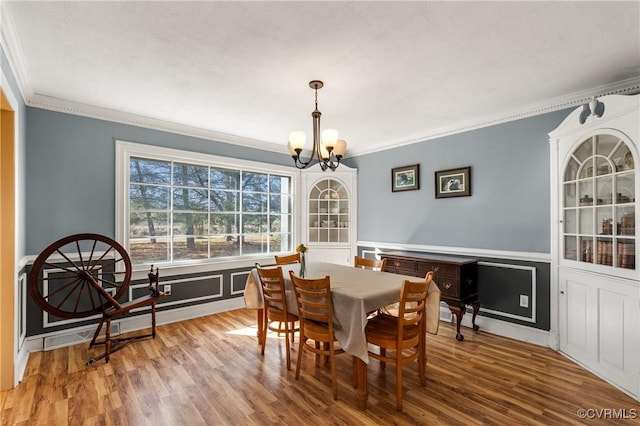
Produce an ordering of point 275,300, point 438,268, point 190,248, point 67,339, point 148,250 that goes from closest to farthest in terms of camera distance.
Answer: point 275,300
point 67,339
point 438,268
point 148,250
point 190,248

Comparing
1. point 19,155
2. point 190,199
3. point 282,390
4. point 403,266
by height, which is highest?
point 19,155

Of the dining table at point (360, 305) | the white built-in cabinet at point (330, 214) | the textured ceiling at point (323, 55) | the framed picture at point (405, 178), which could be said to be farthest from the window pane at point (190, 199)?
the framed picture at point (405, 178)

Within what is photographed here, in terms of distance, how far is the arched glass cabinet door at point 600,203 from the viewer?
8.64ft

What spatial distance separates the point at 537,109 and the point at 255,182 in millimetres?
3890

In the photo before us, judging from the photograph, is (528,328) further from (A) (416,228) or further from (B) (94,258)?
(B) (94,258)

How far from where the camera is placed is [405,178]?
482cm

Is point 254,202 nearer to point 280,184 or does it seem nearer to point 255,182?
point 255,182

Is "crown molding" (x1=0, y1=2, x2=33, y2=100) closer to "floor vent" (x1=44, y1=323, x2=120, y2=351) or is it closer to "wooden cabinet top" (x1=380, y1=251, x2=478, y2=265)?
"floor vent" (x1=44, y1=323, x2=120, y2=351)

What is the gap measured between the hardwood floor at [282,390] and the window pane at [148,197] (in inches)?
67.3

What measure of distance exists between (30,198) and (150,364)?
2.10 metres

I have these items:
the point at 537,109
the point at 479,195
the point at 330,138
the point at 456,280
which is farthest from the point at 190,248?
the point at 537,109

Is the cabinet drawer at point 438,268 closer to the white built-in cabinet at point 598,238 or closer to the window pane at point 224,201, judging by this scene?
the white built-in cabinet at point 598,238

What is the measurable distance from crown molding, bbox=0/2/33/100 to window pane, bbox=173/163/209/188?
1.67 m

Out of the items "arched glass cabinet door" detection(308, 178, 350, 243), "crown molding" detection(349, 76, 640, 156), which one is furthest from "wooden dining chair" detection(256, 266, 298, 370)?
"crown molding" detection(349, 76, 640, 156)
